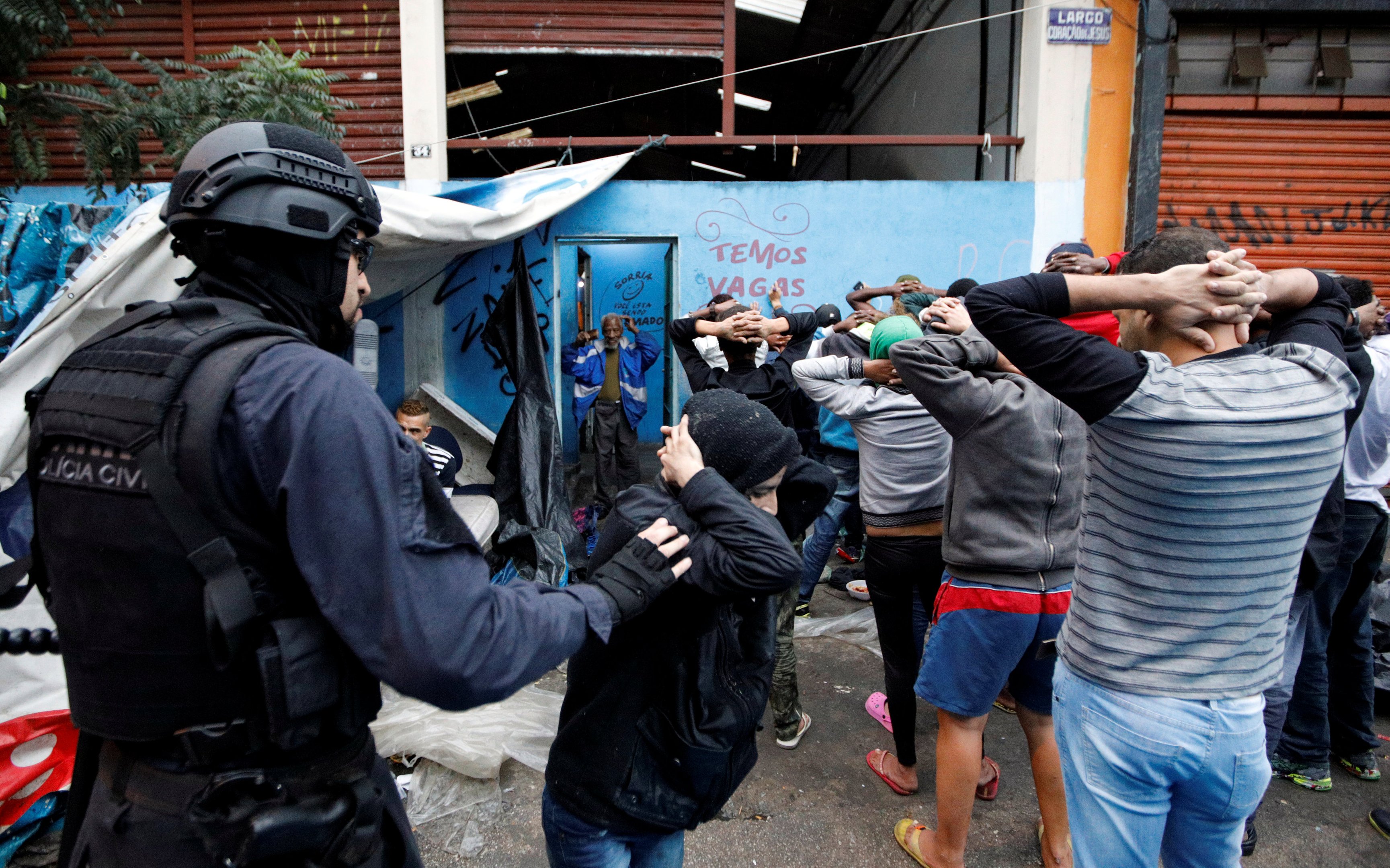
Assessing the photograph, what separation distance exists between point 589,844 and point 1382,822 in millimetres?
3085

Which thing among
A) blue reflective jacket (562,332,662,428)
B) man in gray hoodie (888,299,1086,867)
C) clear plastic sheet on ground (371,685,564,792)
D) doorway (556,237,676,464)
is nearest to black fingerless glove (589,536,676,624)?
man in gray hoodie (888,299,1086,867)

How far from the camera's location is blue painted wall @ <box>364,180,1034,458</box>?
21.1 ft

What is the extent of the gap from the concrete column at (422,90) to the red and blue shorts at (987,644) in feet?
Result: 18.0

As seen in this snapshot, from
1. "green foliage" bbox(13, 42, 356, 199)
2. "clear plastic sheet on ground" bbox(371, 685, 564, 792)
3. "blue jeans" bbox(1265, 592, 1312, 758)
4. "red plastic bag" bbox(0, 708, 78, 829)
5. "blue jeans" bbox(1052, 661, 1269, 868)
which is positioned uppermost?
"green foliage" bbox(13, 42, 356, 199)

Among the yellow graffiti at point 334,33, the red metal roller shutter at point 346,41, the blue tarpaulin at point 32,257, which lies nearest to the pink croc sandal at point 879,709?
the blue tarpaulin at point 32,257

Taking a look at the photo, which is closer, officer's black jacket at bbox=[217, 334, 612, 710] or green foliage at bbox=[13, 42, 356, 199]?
officer's black jacket at bbox=[217, 334, 612, 710]

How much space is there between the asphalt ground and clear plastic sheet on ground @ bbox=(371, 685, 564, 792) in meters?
0.11

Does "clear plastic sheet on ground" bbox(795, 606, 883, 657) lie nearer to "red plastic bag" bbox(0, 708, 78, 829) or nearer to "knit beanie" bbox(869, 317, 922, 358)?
"knit beanie" bbox(869, 317, 922, 358)

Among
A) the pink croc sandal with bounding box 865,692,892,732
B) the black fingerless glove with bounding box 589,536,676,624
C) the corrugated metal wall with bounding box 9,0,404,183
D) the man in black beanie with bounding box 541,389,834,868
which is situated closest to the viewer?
the black fingerless glove with bounding box 589,536,676,624

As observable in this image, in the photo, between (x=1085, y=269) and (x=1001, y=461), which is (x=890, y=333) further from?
(x=1085, y=269)

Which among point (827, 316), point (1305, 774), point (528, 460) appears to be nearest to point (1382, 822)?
point (1305, 774)

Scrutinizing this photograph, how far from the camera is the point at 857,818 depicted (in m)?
3.02

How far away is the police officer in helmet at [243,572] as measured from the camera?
105cm

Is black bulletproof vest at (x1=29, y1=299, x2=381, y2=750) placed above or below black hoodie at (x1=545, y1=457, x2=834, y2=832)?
above
